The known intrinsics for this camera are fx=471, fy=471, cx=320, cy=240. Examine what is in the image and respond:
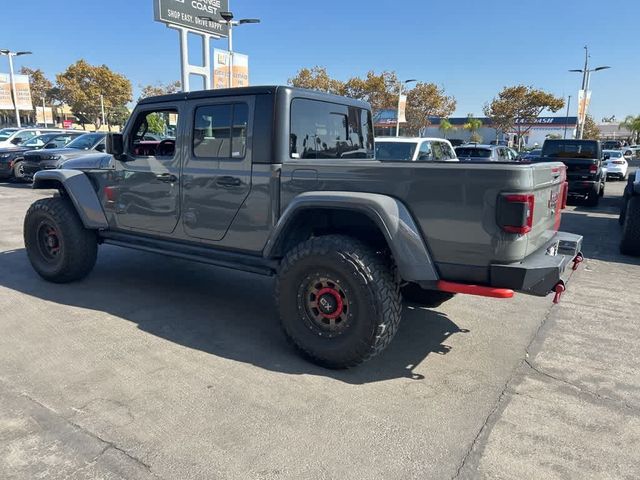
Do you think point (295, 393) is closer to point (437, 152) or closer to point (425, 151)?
point (425, 151)

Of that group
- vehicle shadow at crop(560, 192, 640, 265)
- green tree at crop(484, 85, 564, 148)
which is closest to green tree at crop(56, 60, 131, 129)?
green tree at crop(484, 85, 564, 148)

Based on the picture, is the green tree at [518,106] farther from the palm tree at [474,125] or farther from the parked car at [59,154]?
the parked car at [59,154]

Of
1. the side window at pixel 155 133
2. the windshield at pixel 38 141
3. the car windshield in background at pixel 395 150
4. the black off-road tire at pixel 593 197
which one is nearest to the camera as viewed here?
the side window at pixel 155 133

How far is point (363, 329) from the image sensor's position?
314cm

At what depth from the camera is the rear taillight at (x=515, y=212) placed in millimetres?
2709

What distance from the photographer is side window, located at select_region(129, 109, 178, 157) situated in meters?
4.32

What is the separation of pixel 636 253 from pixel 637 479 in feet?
19.0

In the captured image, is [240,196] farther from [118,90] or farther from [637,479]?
[118,90]

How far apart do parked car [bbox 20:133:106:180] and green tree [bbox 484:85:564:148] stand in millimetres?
43604

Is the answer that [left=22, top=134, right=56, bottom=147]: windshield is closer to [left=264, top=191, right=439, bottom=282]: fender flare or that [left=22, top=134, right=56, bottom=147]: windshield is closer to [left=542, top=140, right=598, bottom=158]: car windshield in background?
[left=542, top=140, right=598, bottom=158]: car windshield in background

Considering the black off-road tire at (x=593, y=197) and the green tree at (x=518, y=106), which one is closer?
the black off-road tire at (x=593, y=197)

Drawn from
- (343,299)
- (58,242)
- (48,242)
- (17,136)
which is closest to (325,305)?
(343,299)

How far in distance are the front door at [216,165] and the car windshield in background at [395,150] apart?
19.8 feet

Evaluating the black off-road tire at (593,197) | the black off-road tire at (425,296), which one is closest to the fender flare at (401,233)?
the black off-road tire at (425,296)
